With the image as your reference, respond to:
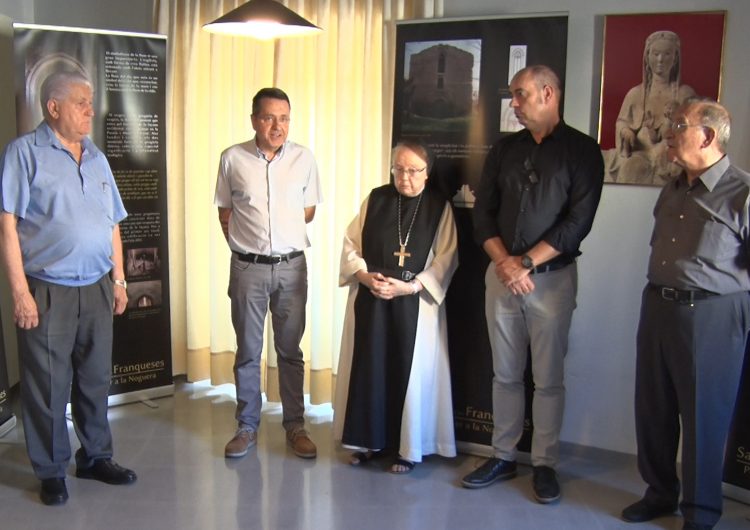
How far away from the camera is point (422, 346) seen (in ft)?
12.0

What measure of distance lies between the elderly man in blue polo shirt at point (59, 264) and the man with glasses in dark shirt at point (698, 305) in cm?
225

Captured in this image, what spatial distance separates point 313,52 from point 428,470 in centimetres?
227

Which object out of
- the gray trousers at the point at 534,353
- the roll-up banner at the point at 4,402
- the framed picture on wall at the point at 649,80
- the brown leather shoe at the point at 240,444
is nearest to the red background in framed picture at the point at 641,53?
the framed picture on wall at the point at 649,80

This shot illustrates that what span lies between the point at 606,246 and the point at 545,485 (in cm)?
114

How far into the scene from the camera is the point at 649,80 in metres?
3.55

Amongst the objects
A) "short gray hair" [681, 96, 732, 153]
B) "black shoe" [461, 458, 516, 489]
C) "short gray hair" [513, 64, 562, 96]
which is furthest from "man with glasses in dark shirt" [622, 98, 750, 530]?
"black shoe" [461, 458, 516, 489]

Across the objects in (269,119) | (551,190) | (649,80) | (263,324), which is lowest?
(263,324)

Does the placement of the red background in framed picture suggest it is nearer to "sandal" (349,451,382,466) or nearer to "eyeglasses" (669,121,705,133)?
"eyeglasses" (669,121,705,133)

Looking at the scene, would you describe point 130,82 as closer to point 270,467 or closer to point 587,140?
point 270,467

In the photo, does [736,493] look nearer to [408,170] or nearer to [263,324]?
[408,170]

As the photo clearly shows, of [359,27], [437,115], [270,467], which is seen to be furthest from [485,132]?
[270,467]

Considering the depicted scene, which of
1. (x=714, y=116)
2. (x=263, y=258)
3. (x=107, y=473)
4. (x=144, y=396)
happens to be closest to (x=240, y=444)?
(x=107, y=473)

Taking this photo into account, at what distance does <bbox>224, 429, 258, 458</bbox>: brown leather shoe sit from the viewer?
12.5ft

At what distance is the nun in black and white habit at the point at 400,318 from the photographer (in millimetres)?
3625
